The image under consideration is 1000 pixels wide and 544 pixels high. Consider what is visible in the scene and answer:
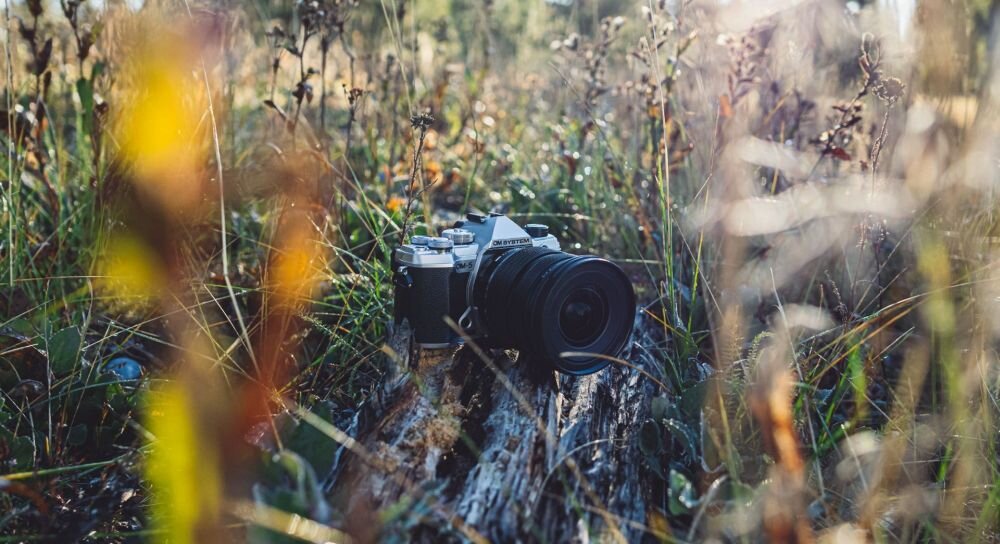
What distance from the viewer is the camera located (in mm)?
1328

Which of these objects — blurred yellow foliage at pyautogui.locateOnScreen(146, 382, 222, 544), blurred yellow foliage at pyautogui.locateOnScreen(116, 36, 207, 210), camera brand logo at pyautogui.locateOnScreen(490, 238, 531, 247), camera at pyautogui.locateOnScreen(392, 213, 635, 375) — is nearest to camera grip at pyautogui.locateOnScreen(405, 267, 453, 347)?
camera at pyautogui.locateOnScreen(392, 213, 635, 375)

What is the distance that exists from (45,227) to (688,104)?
2.12m

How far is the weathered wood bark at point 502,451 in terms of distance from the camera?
1.05 m

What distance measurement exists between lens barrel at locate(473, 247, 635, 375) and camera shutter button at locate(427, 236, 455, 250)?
0.10 m

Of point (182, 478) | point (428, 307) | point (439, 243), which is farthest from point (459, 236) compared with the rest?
point (182, 478)

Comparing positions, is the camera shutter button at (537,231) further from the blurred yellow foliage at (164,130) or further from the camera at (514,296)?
the blurred yellow foliage at (164,130)

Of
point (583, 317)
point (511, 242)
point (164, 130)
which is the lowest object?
point (583, 317)

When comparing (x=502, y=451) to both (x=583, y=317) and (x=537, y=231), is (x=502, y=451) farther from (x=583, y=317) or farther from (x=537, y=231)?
(x=537, y=231)

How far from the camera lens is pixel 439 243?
1.43m

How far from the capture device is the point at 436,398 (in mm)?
1289

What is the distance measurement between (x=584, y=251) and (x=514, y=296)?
938mm

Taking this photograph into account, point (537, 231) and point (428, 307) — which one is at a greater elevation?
point (537, 231)

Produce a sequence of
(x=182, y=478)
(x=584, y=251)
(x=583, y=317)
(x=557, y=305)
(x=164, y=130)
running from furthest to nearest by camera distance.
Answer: (x=584, y=251) → (x=164, y=130) → (x=583, y=317) → (x=557, y=305) → (x=182, y=478)

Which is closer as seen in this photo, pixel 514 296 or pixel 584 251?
pixel 514 296
